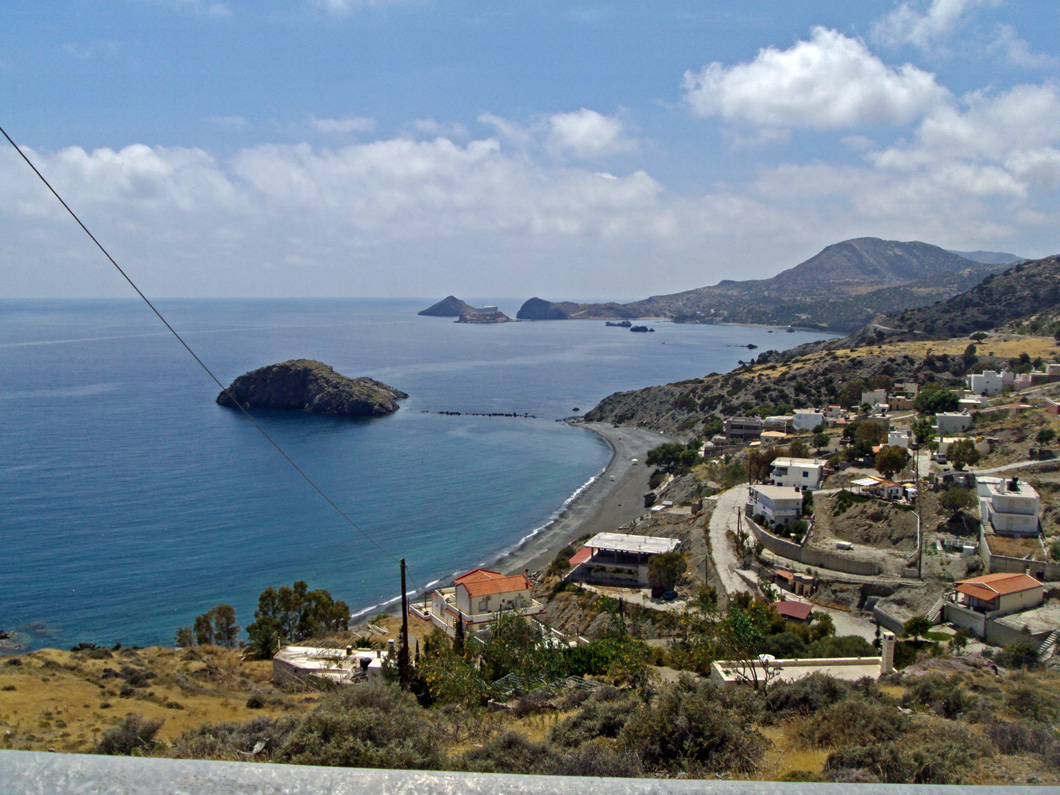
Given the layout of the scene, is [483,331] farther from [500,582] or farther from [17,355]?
[500,582]

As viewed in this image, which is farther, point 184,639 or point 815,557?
point 815,557

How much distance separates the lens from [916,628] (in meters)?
18.0

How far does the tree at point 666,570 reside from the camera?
82.2 ft

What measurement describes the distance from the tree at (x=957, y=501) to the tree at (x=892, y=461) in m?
3.88

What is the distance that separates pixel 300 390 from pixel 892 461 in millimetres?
62789

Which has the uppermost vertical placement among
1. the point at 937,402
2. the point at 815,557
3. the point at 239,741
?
the point at 937,402

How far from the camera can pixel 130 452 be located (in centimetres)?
4972

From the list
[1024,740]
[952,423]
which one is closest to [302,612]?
[1024,740]

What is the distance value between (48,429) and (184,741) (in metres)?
60.3

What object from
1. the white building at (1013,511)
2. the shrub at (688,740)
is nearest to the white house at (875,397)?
the white building at (1013,511)

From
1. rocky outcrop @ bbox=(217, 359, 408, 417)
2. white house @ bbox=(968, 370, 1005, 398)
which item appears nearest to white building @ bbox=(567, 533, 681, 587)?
white house @ bbox=(968, 370, 1005, 398)

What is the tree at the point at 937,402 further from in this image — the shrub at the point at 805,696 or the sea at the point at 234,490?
the shrub at the point at 805,696

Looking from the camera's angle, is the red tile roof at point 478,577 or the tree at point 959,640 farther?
the red tile roof at point 478,577

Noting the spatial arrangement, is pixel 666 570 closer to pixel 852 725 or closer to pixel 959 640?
pixel 959 640
